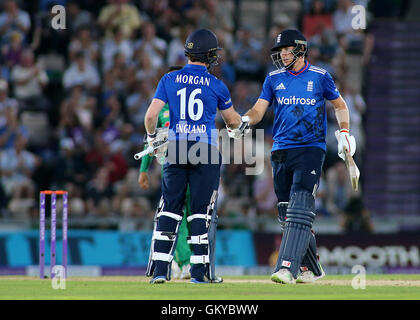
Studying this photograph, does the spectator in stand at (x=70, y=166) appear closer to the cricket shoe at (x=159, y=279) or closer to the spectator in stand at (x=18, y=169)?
the spectator in stand at (x=18, y=169)

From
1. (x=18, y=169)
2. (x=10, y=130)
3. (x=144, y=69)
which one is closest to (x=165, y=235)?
(x=18, y=169)

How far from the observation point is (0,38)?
20609 mm

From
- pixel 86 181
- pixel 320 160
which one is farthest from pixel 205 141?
pixel 86 181

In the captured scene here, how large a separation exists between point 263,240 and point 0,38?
Answer: 7.70 metres

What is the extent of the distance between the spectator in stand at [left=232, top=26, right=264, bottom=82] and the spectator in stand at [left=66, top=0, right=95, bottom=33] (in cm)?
331

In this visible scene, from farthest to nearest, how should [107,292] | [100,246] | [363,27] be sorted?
1. [363,27]
2. [100,246]
3. [107,292]

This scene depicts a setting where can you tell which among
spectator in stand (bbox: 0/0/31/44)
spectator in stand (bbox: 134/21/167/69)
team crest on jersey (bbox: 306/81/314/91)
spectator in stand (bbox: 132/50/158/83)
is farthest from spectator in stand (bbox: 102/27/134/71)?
team crest on jersey (bbox: 306/81/314/91)

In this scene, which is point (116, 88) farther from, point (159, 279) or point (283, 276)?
point (283, 276)

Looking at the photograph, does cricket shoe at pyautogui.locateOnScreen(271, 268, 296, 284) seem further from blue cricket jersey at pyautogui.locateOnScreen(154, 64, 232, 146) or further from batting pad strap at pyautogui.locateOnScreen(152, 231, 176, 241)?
blue cricket jersey at pyautogui.locateOnScreen(154, 64, 232, 146)

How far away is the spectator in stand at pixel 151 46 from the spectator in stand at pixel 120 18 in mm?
480

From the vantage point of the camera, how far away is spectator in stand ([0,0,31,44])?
20.5 metres

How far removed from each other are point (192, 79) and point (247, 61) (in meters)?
10.4
